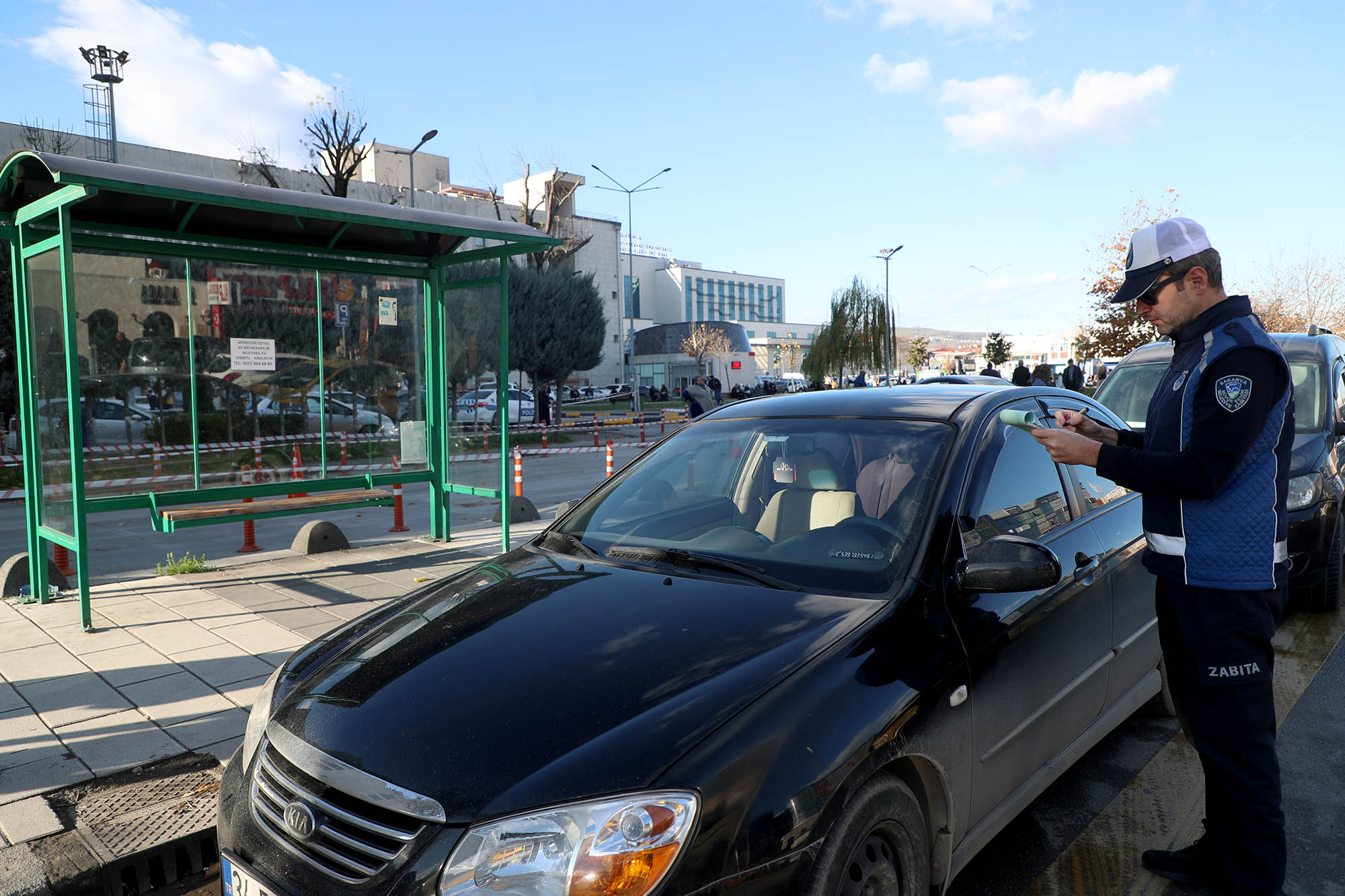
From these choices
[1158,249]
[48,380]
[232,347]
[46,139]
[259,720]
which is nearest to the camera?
[259,720]

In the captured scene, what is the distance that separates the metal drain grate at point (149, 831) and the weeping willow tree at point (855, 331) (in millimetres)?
57081

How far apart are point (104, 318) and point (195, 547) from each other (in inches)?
131

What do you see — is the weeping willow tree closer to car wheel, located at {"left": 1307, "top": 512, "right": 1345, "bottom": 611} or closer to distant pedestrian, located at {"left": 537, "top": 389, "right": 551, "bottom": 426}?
distant pedestrian, located at {"left": 537, "top": 389, "right": 551, "bottom": 426}

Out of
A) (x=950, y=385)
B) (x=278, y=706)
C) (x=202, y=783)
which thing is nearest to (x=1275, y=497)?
(x=950, y=385)

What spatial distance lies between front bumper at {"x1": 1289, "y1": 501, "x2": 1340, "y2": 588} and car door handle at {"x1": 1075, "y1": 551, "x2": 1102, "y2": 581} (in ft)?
11.1

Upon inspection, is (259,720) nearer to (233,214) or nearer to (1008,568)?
(1008,568)

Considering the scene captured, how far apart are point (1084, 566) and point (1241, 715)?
2.45 feet

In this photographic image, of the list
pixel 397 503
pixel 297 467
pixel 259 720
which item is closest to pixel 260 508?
pixel 297 467

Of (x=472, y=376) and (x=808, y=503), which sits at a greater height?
(x=472, y=376)

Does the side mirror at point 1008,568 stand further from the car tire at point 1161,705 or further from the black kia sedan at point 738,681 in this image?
the car tire at point 1161,705

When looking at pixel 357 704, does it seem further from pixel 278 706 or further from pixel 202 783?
pixel 202 783

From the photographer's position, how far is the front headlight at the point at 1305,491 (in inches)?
236

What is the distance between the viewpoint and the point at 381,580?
731cm

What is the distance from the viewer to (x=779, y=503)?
3270 mm
